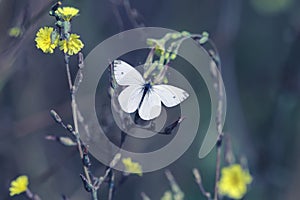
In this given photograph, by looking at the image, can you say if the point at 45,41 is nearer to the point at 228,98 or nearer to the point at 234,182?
the point at 234,182

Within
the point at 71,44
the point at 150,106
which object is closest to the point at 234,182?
the point at 150,106

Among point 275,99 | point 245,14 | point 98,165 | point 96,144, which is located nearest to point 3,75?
point 96,144

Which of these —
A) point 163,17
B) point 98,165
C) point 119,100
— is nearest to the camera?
point 119,100

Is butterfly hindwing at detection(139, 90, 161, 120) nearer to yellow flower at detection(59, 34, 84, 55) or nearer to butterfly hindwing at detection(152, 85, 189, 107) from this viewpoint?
butterfly hindwing at detection(152, 85, 189, 107)

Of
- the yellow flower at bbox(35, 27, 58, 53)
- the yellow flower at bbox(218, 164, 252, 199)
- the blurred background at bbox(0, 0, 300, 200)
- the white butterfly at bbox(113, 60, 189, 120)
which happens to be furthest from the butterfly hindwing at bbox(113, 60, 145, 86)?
the blurred background at bbox(0, 0, 300, 200)

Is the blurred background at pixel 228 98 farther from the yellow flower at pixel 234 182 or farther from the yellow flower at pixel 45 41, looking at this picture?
the yellow flower at pixel 234 182

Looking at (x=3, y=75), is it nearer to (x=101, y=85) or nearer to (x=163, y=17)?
(x=101, y=85)

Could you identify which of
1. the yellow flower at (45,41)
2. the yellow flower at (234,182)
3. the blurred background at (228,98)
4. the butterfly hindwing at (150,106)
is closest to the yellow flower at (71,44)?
the yellow flower at (45,41)
